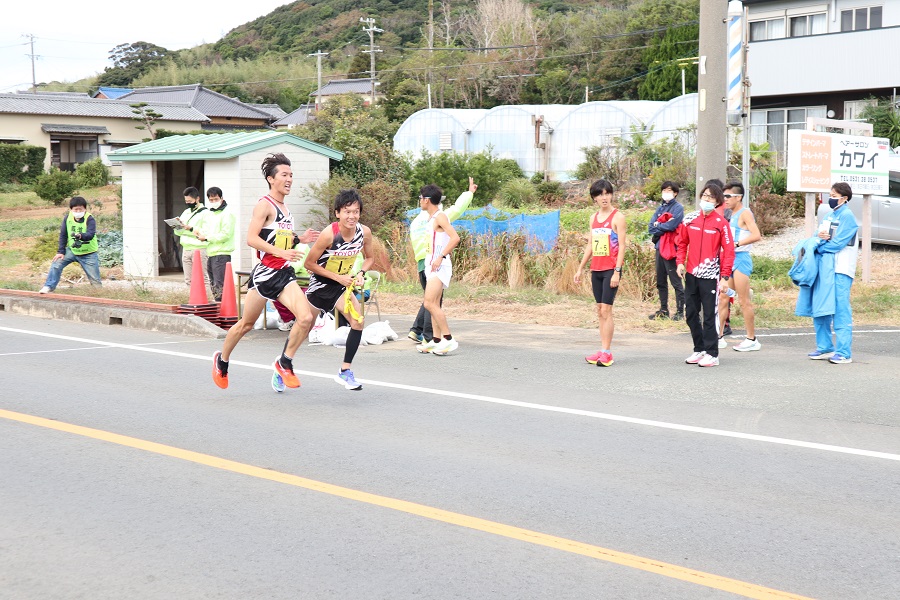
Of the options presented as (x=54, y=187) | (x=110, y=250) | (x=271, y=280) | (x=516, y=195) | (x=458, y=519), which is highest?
(x=54, y=187)

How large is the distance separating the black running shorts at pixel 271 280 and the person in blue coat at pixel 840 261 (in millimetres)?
5796

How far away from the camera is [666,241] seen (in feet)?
45.0

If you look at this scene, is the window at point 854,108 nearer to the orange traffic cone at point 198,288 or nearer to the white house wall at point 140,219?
the white house wall at point 140,219

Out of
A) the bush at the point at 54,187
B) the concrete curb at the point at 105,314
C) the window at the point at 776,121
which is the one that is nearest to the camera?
the concrete curb at the point at 105,314

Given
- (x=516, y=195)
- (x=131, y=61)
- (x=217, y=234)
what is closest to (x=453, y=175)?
(x=516, y=195)

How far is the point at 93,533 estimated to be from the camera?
514 cm

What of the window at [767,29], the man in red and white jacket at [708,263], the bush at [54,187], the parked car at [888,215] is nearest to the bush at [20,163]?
the bush at [54,187]

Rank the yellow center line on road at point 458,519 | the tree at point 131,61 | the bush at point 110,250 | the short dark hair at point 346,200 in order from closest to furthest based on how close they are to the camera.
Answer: the yellow center line on road at point 458,519
the short dark hair at point 346,200
the bush at point 110,250
the tree at point 131,61

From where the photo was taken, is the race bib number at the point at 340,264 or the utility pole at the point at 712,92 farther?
the utility pole at the point at 712,92

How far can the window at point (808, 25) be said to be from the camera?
3441 cm

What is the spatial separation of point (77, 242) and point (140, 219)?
4.47 meters

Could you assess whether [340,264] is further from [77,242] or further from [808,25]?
[808,25]

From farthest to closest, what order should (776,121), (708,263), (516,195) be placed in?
(776,121) < (516,195) < (708,263)

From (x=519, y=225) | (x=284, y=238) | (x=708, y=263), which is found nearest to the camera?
(x=284, y=238)
